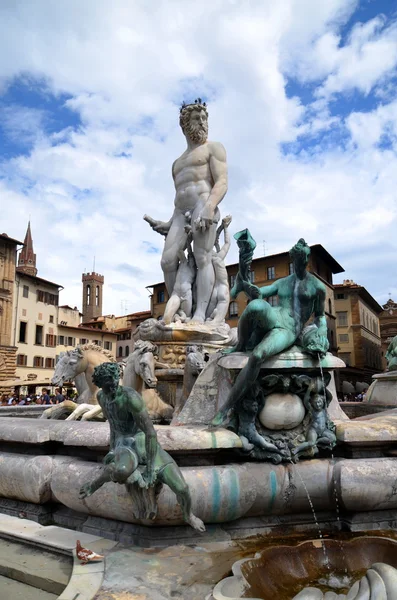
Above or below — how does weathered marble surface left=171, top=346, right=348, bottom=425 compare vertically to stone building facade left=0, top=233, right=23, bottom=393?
below

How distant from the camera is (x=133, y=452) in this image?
2.84 meters

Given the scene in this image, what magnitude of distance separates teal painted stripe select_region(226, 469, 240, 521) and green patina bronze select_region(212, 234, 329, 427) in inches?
19.1

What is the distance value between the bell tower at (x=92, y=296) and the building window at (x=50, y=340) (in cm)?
5684

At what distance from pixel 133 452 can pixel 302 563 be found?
114cm

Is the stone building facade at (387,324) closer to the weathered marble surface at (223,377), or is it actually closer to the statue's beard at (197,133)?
the statue's beard at (197,133)

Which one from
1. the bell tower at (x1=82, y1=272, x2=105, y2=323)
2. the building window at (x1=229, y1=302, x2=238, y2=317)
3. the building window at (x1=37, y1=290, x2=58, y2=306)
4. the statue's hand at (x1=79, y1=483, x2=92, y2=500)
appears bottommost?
the statue's hand at (x1=79, y1=483, x2=92, y2=500)

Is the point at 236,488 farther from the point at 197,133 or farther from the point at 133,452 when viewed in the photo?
the point at 197,133

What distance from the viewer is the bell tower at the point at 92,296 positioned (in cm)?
10462

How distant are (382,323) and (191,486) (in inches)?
2612

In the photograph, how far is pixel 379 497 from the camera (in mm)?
3414

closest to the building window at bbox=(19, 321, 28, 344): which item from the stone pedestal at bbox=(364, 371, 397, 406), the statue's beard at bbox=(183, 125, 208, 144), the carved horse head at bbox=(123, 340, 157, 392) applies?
the statue's beard at bbox=(183, 125, 208, 144)

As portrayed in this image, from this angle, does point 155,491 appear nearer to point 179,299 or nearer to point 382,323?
point 179,299

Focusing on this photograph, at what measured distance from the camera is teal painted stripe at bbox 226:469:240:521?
3.19 meters

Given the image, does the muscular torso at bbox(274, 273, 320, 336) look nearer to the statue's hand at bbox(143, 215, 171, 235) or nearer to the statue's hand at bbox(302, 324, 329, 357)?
the statue's hand at bbox(302, 324, 329, 357)
